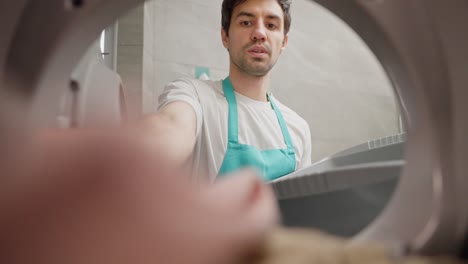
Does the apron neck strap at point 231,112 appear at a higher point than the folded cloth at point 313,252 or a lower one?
higher

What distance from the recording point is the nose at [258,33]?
149 centimetres

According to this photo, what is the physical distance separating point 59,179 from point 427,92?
11.8 inches

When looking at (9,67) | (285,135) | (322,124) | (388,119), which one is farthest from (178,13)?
(9,67)

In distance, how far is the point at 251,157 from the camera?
1.37 meters

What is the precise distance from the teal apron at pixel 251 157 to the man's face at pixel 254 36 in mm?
141

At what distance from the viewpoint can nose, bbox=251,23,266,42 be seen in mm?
1491

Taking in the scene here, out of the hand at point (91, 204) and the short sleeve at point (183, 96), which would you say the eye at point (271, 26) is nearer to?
the short sleeve at point (183, 96)

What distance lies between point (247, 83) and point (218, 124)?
245mm

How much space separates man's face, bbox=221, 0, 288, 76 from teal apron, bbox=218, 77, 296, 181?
14 centimetres

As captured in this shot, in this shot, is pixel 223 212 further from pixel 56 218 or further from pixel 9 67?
pixel 9 67

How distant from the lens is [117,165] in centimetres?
18

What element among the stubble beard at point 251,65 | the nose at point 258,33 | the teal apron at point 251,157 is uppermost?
the nose at point 258,33

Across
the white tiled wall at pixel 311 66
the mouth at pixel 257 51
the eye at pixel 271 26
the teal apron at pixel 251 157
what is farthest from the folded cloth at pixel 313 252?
the white tiled wall at pixel 311 66

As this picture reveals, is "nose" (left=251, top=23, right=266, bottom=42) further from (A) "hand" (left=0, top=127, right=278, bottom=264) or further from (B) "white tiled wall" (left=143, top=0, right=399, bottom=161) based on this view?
(A) "hand" (left=0, top=127, right=278, bottom=264)
